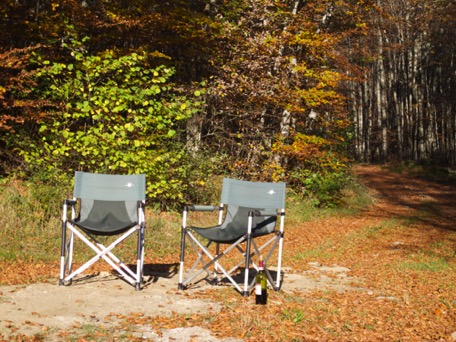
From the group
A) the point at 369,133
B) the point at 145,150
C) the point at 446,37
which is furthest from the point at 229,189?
the point at 369,133

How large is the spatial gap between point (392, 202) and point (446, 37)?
1029 centimetres

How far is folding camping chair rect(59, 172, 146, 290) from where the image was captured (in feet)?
16.9

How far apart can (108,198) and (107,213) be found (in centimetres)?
20

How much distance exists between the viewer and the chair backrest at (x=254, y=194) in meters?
5.65

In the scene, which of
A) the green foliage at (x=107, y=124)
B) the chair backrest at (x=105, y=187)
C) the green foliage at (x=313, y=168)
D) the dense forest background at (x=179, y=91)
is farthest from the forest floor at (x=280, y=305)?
the green foliage at (x=313, y=168)

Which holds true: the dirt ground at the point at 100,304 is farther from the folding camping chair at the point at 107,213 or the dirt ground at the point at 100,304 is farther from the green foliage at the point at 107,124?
the green foliage at the point at 107,124

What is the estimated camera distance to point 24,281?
16.8ft

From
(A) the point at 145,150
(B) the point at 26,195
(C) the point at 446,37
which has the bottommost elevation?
(B) the point at 26,195

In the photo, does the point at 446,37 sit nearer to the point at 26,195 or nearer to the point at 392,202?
the point at 392,202

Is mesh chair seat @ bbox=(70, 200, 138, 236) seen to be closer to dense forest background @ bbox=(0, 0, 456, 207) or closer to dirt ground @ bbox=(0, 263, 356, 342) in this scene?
dirt ground @ bbox=(0, 263, 356, 342)

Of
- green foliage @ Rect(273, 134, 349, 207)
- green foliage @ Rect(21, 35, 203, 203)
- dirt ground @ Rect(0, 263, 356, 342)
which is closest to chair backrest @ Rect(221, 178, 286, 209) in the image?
dirt ground @ Rect(0, 263, 356, 342)

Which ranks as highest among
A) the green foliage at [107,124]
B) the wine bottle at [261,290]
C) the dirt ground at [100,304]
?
the green foliage at [107,124]

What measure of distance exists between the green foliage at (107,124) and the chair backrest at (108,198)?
91.7 inches

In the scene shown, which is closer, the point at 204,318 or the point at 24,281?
the point at 204,318
